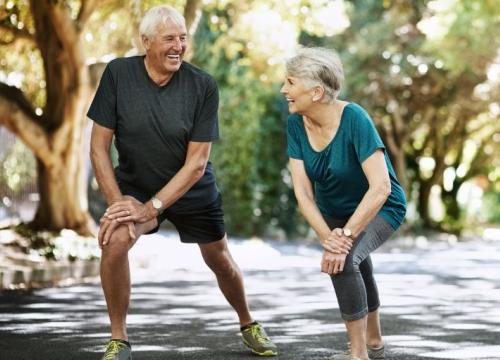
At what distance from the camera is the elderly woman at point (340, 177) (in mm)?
5793

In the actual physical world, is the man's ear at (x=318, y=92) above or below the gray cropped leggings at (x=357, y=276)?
above

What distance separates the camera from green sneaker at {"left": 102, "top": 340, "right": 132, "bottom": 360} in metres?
5.89

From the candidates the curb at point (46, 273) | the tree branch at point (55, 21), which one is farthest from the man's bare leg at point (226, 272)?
the tree branch at point (55, 21)

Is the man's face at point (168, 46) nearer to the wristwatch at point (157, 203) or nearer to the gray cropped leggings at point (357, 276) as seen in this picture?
the wristwatch at point (157, 203)

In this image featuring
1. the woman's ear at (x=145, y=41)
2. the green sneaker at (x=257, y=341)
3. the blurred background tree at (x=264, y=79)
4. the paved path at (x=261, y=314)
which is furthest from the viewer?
the blurred background tree at (x=264, y=79)

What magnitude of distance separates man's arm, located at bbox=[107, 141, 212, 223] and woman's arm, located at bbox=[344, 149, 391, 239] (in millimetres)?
955

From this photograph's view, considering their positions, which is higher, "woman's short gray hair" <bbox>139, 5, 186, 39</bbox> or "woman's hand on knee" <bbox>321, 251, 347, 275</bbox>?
"woman's short gray hair" <bbox>139, 5, 186, 39</bbox>

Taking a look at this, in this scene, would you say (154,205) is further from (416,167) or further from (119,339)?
(416,167)

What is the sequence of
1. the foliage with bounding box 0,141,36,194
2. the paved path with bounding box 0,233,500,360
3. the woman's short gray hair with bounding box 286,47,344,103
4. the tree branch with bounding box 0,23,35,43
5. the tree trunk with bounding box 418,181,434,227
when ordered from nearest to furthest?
the woman's short gray hair with bounding box 286,47,344,103 < the paved path with bounding box 0,233,500,360 < the tree branch with bounding box 0,23,35,43 < the foliage with bounding box 0,141,36,194 < the tree trunk with bounding box 418,181,434,227

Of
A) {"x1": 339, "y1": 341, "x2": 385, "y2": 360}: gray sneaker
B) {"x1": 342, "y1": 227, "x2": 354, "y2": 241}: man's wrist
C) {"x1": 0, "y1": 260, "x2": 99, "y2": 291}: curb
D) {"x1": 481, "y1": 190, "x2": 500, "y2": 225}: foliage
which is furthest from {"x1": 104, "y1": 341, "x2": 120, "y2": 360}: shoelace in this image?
{"x1": 481, "y1": 190, "x2": 500, "y2": 225}: foliage

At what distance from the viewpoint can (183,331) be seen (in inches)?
328

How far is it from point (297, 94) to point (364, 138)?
442 millimetres

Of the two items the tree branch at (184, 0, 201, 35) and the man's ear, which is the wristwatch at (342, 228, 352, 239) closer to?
the man's ear

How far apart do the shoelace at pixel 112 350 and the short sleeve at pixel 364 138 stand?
66.1 inches
